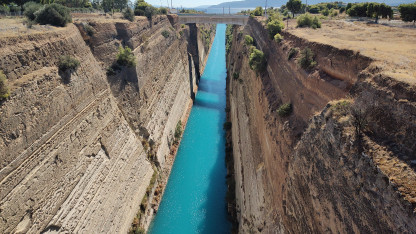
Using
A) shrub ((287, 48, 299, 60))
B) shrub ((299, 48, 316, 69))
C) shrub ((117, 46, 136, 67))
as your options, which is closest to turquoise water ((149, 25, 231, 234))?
shrub ((117, 46, 136, 67))

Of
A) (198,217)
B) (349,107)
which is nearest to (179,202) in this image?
(198,217)

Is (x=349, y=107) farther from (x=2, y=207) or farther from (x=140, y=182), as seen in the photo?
(x=140, y=182)

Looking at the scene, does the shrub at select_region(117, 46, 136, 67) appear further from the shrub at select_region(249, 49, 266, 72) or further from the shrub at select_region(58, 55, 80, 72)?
the shrub at select_region(249, 49, 266, 72)

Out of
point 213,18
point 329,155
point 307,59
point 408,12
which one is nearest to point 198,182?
point 307,59

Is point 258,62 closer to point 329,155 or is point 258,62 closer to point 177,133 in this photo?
point 177,133

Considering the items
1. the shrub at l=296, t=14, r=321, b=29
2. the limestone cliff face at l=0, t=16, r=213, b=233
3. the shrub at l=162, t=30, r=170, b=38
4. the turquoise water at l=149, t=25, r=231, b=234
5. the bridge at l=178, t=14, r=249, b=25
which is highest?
the bridge at l=178, t=14, r=249, b=25

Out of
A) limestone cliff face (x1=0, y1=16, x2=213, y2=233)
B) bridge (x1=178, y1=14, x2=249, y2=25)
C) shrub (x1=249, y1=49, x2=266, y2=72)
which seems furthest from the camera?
bridge (x1=178, y1=14, x2=249, y2=25)
